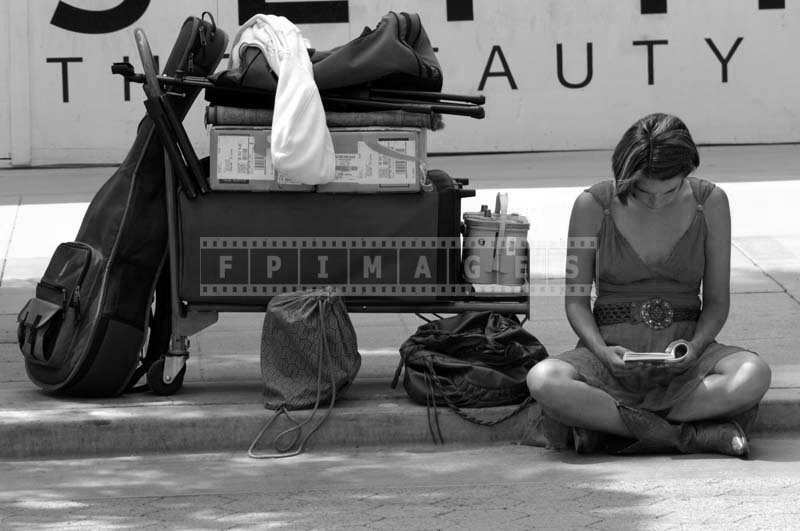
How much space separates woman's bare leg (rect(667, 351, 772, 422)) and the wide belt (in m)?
0.26

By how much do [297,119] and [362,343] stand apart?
1.75m

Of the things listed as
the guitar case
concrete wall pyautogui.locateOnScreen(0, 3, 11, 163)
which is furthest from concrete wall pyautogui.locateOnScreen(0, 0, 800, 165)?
the guitar case

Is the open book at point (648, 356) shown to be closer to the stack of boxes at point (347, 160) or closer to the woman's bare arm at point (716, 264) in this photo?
the woman's bare arm at point (716, 264)

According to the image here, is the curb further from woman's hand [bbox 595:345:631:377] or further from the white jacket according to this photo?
the white jacket

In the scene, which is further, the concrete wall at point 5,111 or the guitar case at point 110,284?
the concrete wall at point 5,111

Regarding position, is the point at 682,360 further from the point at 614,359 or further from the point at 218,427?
the point at 218,427

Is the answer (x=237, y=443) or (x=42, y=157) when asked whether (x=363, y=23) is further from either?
(x=237, y=443)

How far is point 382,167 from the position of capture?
18.7ft

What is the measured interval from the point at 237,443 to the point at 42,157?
7805 millimetres

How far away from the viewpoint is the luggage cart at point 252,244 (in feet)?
18.9

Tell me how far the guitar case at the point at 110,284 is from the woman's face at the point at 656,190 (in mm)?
1783

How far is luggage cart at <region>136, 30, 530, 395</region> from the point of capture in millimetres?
5758

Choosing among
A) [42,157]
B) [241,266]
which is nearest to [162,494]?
[241,266]

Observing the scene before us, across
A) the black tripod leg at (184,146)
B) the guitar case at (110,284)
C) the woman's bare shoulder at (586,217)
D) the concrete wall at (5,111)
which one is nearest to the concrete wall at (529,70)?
the concrete wall at (5,111)
